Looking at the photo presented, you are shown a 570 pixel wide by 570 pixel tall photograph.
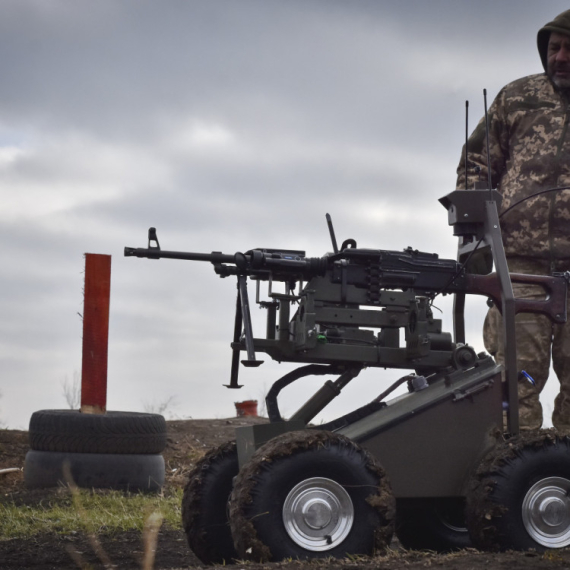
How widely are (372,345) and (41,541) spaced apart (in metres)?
2.52

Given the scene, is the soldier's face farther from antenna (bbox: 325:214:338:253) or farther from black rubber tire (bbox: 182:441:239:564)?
black rubber tire (bbox: 182:441:239:564)

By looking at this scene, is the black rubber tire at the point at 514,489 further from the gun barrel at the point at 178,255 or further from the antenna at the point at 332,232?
the gun barrel at the point at 178,255

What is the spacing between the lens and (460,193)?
15.8 feet

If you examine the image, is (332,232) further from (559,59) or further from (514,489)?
(559,59)

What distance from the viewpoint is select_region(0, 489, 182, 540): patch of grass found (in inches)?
240

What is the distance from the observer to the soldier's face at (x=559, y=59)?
19.0 feet

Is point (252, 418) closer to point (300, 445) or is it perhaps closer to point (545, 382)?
point (545, 382)

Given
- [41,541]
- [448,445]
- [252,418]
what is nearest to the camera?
[448,445]

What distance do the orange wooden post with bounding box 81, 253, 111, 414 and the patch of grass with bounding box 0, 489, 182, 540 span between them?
2.98 ft

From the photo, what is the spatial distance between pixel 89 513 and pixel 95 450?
992 millimetres

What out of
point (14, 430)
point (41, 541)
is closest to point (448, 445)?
point (41, 541)

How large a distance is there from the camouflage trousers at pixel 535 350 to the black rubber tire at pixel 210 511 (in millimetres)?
2007

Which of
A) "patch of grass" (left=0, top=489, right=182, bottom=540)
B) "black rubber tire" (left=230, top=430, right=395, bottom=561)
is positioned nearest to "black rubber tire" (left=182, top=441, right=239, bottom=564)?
"black rubber tire" (left=230, top=430, right=395, bottom=561)

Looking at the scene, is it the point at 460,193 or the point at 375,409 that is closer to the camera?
the point at 375,409
